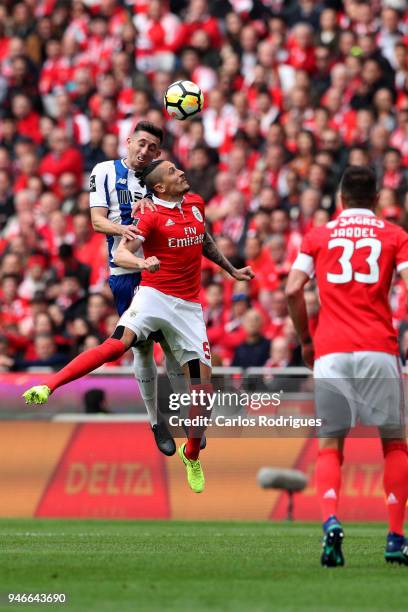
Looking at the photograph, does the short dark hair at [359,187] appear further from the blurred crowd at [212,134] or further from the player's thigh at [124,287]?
the blurred crowd at [212,134]

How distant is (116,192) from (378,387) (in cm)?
411

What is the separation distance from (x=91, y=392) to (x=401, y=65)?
263 inches

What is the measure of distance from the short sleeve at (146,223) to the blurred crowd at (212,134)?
15.7 ft

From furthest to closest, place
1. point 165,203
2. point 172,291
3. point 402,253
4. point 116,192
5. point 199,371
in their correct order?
point 116,192 < point 199,371 < point 172,291 < point 165,203 < point 402,253

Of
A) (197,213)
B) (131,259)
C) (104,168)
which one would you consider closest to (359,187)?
(131,259)

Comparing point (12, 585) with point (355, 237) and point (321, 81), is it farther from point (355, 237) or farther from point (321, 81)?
point (321, 81)

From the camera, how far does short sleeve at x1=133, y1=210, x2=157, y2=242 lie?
1153 centimetres

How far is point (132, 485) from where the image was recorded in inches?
635

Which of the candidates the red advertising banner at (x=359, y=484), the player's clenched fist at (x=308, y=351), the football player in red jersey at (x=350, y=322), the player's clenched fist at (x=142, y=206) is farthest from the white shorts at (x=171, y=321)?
the red advertising banner at (x=359, y=484)

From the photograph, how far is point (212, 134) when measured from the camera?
2098cm

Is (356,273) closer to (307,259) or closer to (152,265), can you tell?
(307,259)

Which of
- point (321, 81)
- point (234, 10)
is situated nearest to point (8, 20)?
point (234, 10)

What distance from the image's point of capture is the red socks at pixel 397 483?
30.1 feet

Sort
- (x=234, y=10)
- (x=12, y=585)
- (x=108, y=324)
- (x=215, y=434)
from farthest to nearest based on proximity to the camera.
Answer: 1. (x=234, y=10)
2. (x=108, y=324)
3. (x=215, y=434)
4. (x=12, y=585)
